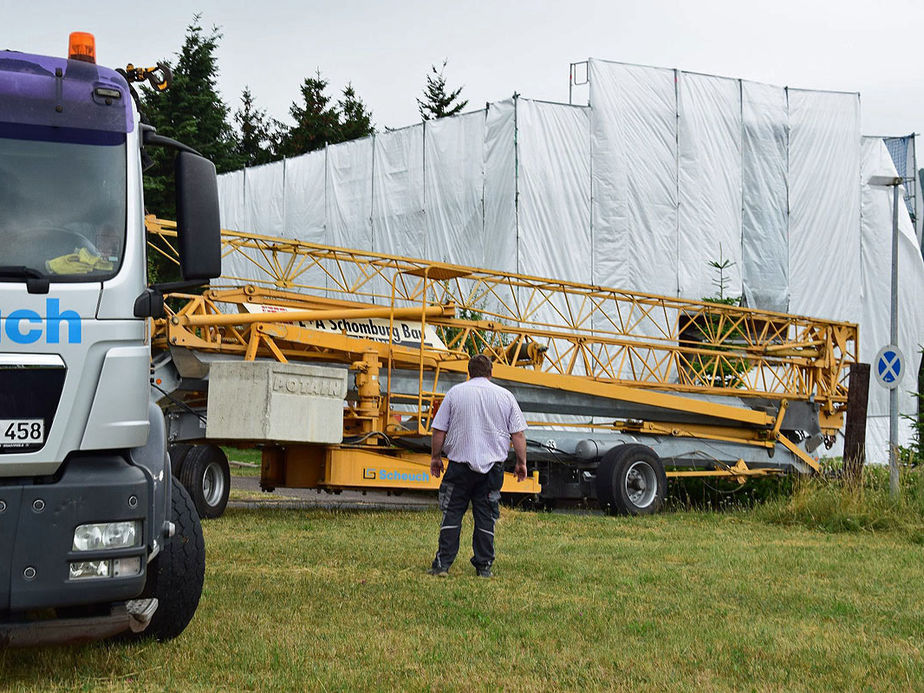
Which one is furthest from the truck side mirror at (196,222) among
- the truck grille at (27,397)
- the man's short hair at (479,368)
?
the man's short hair at (479,368)

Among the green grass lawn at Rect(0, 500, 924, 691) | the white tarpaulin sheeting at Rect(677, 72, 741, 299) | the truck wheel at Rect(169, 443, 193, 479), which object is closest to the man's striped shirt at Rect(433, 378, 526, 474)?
the green grass lawn at Rect(0, 500, 924, 691)

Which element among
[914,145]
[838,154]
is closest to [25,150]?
[838,154]

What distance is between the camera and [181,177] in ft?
19.2

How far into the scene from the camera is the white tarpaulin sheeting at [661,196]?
29469 mm

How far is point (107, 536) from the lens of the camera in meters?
5.30

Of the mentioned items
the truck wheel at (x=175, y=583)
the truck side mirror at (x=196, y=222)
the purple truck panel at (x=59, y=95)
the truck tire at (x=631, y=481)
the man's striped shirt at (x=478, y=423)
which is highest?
the purple truck panel at (x=59, y=95)

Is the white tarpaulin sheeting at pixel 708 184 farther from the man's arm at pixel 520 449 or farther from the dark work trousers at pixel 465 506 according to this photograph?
the dark work trousers at pixel 465 506

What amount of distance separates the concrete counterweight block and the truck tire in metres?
4.58

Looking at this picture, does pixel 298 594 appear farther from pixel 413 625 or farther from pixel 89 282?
pixel 89 282

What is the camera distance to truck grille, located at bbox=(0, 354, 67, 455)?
201 inches

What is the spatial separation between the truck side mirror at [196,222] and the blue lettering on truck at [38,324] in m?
0.67

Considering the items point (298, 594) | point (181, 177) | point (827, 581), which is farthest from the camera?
point (827, 581)

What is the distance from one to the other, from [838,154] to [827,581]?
84.0ft

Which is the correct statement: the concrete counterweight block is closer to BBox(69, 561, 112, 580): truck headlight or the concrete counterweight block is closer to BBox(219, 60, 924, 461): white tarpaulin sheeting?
BBox(69, 561, 112, 580): truck headlight
